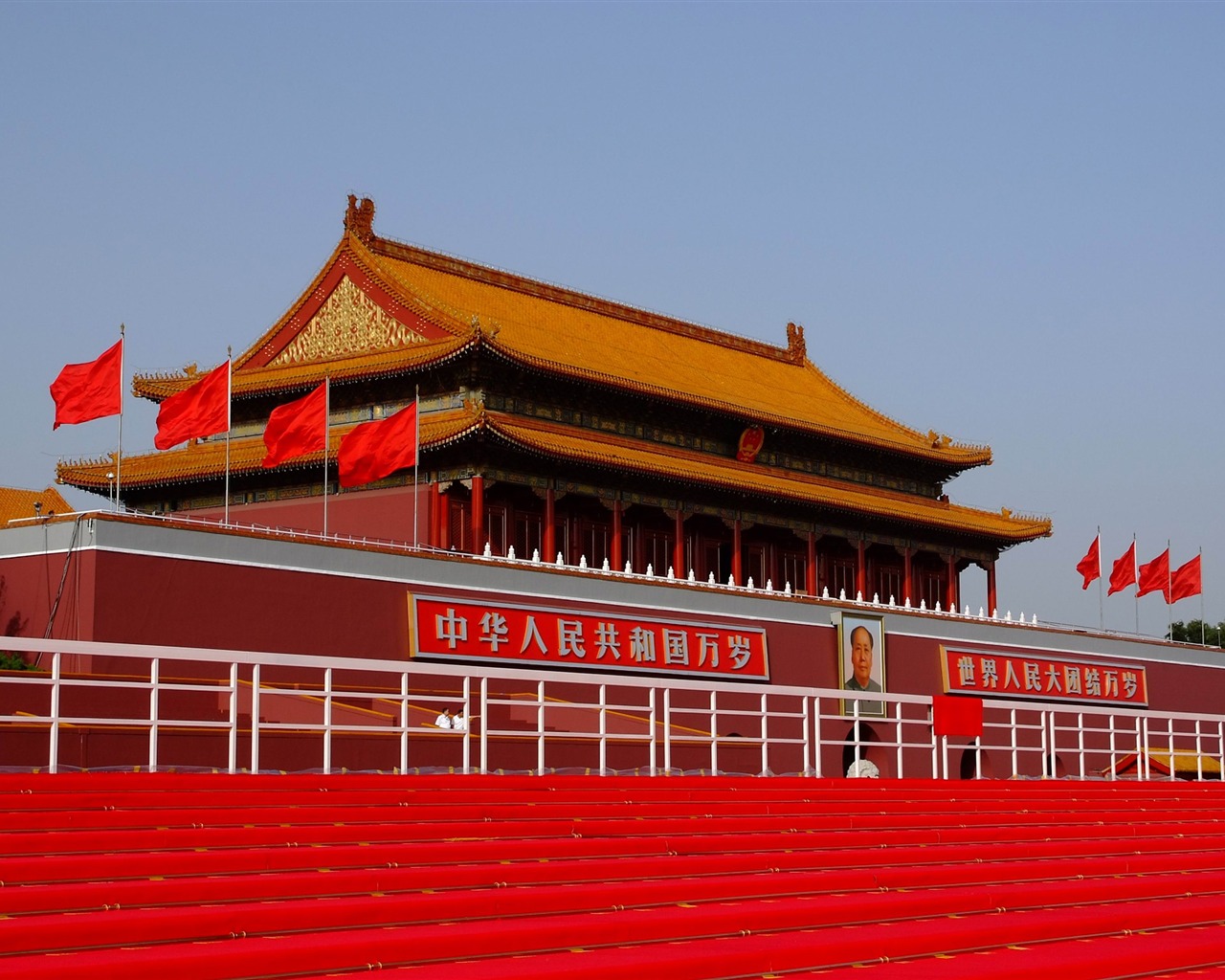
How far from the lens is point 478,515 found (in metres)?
27.9

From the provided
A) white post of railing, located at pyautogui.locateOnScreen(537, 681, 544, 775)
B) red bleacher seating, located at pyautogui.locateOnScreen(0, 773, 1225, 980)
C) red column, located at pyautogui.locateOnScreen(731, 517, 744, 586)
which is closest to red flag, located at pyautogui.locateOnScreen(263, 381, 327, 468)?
red column, located at pyautogui.locateOnScreen(731, 517, 744, 586)

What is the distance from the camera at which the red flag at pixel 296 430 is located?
24.4 meters

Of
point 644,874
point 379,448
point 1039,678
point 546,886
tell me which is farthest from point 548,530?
point 546,886

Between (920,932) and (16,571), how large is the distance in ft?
49.1

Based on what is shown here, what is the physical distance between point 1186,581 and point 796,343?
11.1 m

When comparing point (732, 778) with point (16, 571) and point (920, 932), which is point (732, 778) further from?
point (16, 571)

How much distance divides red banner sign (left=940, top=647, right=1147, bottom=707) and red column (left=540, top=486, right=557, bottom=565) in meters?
9.27

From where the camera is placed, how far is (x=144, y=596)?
20953mm

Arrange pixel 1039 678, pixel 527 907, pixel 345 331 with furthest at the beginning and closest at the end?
pixel 1039 678
pixel 345 331
pixel 527 907

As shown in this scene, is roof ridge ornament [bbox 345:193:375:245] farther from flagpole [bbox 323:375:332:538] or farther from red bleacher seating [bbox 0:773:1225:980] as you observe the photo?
red bleacher seating [bbox 0:773:1225:980]

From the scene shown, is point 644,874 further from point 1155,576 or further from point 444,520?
point 1155,576

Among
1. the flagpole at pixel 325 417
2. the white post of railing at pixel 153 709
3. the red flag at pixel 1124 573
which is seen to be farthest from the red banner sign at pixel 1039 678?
the white post of railing at pixel 153 709

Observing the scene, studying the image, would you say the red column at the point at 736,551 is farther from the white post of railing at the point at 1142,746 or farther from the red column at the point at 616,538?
the white post of railing at the point at 1142,746

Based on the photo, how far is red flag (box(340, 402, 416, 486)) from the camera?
2506 centimetres
